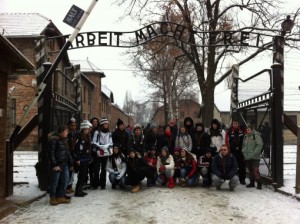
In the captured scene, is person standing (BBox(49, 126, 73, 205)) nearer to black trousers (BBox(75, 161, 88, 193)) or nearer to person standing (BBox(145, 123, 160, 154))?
black trousers (BBox(75, 161, 88, 193))

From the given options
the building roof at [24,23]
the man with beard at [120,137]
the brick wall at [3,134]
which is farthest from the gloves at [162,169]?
the building roof at [24,23]

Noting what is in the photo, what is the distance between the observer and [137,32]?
400 inches

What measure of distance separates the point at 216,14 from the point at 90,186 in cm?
1327

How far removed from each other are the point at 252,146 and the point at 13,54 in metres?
6.24

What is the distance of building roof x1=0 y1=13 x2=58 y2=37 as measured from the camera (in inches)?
1008

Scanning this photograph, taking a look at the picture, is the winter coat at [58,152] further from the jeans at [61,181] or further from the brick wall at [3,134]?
the brick wall at [3,134]

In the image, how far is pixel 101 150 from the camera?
9711 mm

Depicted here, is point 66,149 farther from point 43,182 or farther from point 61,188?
point 43,182

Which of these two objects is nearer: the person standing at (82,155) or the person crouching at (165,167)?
the person standing at (82,155)

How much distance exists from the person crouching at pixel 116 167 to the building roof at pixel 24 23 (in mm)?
16940

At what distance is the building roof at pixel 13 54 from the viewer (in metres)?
6.95

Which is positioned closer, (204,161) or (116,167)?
(116,167)

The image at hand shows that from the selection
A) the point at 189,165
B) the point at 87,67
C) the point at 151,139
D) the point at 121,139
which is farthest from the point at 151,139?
the point at 87,67

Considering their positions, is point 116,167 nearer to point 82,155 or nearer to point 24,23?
point 82,155
